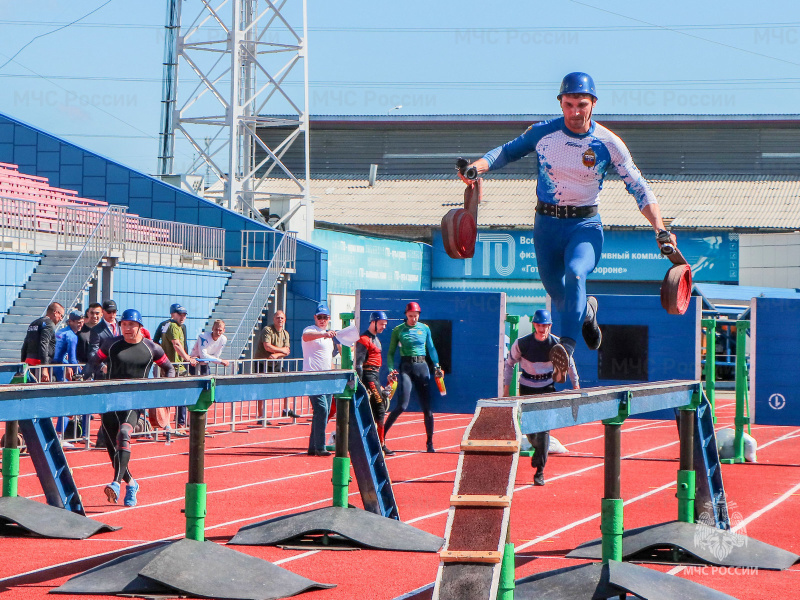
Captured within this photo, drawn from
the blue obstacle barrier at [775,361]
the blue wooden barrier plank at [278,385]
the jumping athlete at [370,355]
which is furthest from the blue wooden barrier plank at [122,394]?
the blue obstacle barrier at [775,361]

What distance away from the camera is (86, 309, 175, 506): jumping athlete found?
10.5m

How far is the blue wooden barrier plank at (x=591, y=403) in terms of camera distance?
18.1 feet

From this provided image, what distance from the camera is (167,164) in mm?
50406

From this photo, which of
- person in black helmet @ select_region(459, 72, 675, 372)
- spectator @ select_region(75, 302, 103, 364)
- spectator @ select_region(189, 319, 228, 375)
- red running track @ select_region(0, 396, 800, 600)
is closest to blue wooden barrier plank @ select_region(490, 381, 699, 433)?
person in black helmet @ select_region(459, 72, 675, 372)

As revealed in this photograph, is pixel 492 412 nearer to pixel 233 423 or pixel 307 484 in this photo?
pixel 307 484

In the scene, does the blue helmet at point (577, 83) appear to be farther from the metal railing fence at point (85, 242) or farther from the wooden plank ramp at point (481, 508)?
the metal railing fence at point (85, 242)

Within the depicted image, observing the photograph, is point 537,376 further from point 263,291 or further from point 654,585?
point 263,291

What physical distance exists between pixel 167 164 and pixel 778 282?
26011 mm

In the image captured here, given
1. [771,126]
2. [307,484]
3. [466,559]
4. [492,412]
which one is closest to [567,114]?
[492,412]

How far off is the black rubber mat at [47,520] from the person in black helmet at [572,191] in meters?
4.81

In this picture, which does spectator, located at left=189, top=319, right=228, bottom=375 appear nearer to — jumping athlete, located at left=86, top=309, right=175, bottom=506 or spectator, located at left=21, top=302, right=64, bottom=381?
spectator, located at left=21, top=302, right=64, bottom=381

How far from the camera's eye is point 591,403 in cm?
646

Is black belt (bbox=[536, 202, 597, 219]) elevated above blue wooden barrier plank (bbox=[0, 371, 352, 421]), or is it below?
above

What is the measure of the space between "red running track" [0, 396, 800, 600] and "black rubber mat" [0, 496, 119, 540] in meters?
0.13
